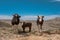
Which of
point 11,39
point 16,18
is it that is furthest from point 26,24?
point 11,39

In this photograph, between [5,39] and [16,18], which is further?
[16,18]

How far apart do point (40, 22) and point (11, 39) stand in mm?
7625

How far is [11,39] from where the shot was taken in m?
18.8

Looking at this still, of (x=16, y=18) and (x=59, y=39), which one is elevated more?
(x=16, y=18)

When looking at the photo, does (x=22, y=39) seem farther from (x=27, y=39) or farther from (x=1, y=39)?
(x=1, y=39)

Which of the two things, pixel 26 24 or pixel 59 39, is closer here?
pixel 59 39

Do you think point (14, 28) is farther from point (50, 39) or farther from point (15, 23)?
point (50, 39)

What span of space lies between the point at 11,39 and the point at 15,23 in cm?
671

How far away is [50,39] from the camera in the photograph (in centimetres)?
1836

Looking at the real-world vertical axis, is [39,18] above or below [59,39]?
above

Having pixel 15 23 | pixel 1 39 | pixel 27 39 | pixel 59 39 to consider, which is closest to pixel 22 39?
pixel 27 39

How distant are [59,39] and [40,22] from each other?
24.9ft

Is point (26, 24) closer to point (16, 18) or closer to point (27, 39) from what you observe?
point (16, 18)

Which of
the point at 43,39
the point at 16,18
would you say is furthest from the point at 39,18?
the point at 43,39
